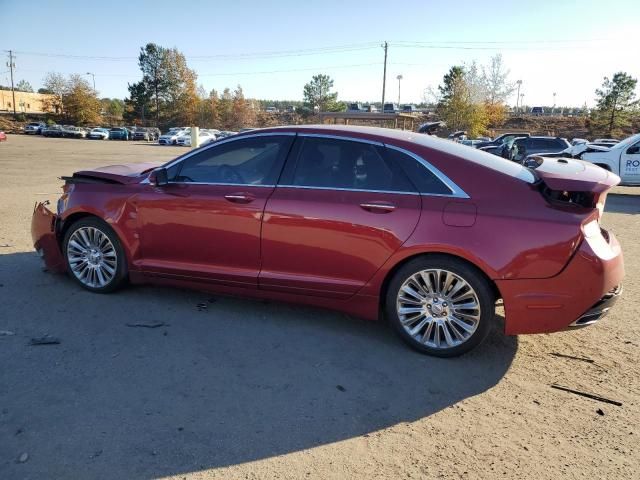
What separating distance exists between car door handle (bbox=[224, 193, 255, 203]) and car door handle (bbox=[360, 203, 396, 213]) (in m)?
0.98

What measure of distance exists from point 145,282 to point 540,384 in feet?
11.5

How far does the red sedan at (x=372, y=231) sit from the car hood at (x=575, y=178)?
0.01m

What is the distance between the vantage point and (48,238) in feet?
16.8

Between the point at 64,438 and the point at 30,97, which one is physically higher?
the point at 30,97

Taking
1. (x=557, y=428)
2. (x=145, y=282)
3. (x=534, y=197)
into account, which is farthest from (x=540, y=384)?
(x=145, y=282)

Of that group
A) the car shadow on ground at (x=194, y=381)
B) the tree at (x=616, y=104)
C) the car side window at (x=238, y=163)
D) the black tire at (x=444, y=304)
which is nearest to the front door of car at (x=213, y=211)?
the car side window at (x=238, y=163)

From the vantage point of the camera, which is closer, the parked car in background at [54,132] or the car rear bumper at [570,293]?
the car rear bumper at [570,293]

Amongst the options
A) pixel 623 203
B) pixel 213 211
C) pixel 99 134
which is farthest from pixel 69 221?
pixel 99 134

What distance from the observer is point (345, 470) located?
2.55 meters

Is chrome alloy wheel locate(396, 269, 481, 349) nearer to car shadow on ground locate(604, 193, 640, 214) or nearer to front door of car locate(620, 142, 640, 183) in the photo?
car shadow on ground locate(604, 193, 640, 214)

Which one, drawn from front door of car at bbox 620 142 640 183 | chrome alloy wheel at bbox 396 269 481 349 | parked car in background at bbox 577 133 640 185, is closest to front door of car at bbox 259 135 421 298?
chrome alloy wheel at bbox 396 269 481 349

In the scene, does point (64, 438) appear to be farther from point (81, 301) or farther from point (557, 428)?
point (557, 428)

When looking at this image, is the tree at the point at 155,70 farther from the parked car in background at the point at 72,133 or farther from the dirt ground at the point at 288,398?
the dirt ground at the point at 288,398

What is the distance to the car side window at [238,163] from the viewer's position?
4.27 m
